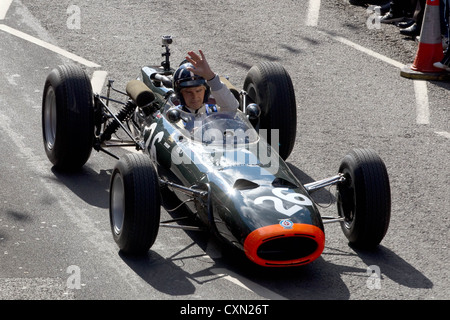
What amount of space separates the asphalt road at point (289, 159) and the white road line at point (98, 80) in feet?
0.37

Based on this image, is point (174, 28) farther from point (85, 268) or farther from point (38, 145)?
point (85, 268)

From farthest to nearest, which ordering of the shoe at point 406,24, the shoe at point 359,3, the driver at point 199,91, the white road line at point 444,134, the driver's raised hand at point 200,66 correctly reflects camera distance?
the shoe at point 359,3
the shoe at point 406,24
the white road line at point 444,134
the driver at point 199,91
the driver's raised hand at point 200,66

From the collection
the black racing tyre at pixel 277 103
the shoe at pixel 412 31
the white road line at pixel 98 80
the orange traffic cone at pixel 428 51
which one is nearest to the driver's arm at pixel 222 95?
the black racing tyre at pixel 277 103

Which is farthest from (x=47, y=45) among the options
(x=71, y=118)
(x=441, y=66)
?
(x=441, y=66)

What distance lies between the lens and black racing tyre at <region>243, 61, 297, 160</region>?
919cm

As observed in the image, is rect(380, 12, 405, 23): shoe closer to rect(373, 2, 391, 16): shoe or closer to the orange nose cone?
rect(373, 2, 391, 16): shoe

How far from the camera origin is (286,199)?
7.27 m

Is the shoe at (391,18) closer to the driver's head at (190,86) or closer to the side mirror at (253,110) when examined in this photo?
the side mirror at (253,110)

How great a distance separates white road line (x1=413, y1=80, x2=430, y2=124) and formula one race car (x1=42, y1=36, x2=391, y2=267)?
241 cm

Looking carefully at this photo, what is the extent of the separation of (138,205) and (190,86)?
1.65 m

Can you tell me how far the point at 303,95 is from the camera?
11.7 metres

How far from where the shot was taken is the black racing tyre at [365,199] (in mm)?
7449

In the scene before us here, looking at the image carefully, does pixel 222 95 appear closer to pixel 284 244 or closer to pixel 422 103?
pixel 284 244
